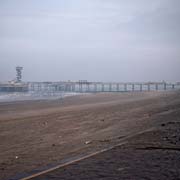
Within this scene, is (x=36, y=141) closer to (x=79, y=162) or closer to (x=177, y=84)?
(x=79, y=162)

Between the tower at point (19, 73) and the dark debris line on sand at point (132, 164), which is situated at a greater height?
the tower at point (19, 73)

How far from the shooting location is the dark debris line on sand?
207 inches

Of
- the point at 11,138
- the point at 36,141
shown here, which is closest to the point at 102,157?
the point at 36,141

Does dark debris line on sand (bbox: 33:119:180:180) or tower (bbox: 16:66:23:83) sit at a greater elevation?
tower (bbox: 16:66:23:83)

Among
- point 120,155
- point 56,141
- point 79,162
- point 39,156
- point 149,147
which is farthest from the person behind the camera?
point 56,141

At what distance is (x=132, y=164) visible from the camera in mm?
5941

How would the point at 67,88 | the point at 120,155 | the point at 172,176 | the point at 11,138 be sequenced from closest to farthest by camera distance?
1. the point at 172,176
2. the point at 120,155
3. the point at 11,138
4. the point at 67,88

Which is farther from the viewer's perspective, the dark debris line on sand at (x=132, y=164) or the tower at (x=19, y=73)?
the tower at (x=19, y=73)

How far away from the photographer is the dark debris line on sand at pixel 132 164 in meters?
5.25

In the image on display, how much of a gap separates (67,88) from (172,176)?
10528 centimetres

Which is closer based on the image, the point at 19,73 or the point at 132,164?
the point at 132,164

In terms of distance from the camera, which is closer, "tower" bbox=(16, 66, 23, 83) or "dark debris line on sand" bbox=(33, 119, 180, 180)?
"dark debris line on sand" bbox=(33, 119, 180, 180)

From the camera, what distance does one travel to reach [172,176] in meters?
5.17

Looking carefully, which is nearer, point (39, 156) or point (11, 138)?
point (39, 156)
